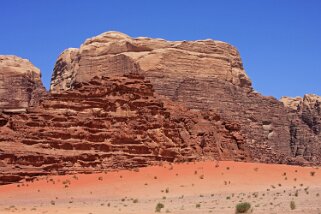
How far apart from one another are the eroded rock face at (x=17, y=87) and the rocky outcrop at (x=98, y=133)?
40.0m

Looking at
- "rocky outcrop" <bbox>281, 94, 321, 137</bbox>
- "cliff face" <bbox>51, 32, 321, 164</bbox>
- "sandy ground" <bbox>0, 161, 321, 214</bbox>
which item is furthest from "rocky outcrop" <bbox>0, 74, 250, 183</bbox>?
"rocky outcrop" <bbox>281, 94, 321, 137</bbox>

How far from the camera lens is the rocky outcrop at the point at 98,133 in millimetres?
36875

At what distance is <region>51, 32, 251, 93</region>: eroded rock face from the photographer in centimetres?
8762

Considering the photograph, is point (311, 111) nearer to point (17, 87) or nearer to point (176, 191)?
point (17, 87)

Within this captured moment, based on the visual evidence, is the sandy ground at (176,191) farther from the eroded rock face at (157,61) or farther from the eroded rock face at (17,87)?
the eroded rock face at (157,61)

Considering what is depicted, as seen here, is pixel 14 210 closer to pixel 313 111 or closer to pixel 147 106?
pixel 147 106

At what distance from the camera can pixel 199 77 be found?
3634 inches

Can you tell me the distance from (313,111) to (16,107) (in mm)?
52656

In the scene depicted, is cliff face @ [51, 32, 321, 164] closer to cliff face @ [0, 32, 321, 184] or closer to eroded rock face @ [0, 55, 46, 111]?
cliff face @ [0, 32, 321, 184]

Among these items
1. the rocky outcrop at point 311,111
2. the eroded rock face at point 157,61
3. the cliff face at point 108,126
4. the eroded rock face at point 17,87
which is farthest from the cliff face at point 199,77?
the eroded rock face at point 17,87

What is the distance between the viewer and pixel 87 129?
38938 millimetres

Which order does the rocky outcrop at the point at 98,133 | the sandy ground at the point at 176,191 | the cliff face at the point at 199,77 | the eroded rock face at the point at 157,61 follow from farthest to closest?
the cliff face at the point at 199,77 → the eroded rock face at the point at 157,61 → the rocky outcrop at the point at 98,133 → the sandy ground at the point at 176,191

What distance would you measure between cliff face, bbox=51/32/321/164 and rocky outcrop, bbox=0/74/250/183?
40718mm

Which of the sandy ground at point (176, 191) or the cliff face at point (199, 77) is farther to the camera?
the cliff face at point (199, 77)
